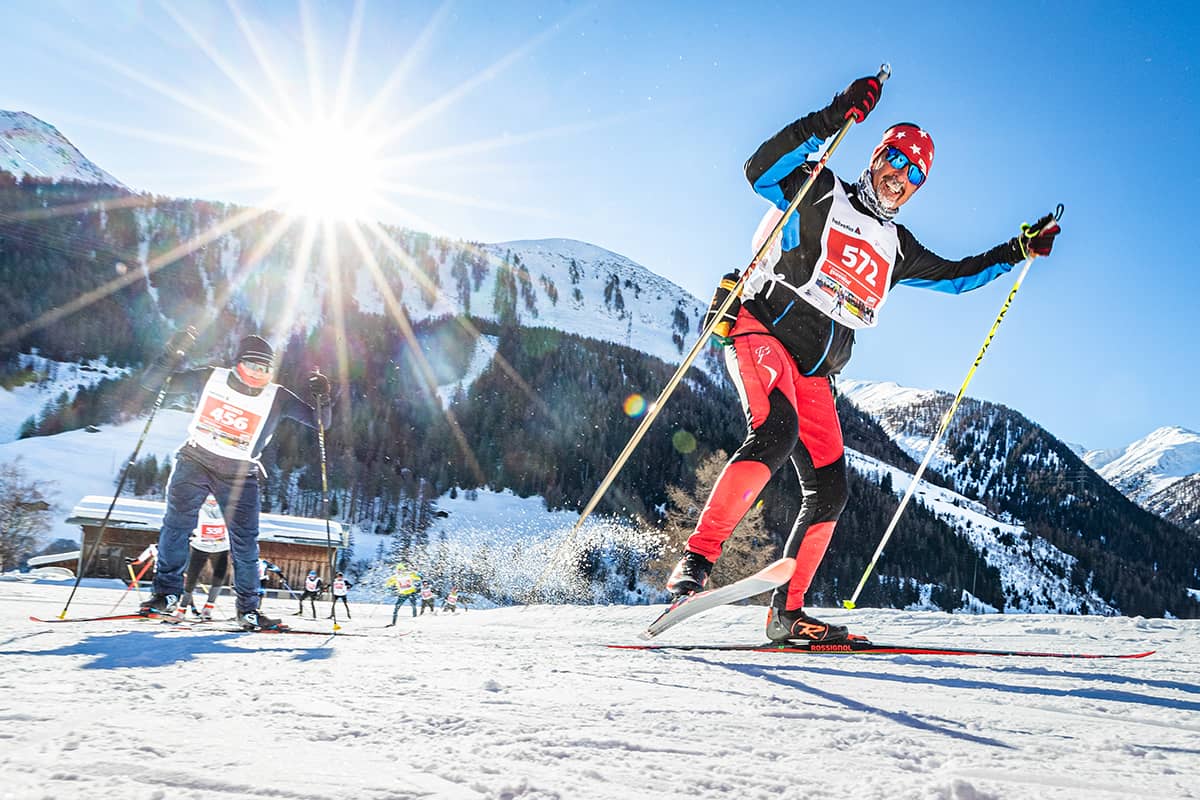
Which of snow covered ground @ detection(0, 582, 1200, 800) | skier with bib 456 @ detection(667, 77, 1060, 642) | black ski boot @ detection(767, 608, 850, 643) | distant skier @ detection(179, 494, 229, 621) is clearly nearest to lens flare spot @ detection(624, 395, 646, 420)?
distant skier @ detection(179, 494, 229, 621)

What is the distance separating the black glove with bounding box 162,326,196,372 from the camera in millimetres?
4703

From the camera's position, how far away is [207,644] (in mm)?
2480

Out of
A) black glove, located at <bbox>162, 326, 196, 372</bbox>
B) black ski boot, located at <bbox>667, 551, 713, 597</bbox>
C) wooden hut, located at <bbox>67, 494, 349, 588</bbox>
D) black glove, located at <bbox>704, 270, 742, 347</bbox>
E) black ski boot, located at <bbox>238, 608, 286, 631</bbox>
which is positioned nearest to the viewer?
black ski boot, located at <bbox>667, 551, 713, 597</bbox>

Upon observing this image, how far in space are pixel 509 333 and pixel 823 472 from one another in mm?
111433

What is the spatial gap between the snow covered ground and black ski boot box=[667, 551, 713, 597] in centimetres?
43

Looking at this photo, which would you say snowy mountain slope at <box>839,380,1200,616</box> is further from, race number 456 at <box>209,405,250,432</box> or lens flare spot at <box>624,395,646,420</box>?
race number 456 at <box>209,405,250,432</box>

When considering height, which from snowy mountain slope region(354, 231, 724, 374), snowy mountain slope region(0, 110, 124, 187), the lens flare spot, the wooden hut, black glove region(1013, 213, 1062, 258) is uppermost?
snowy mountain slope region(0, 110, 124, 187)

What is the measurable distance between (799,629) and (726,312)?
1.63m

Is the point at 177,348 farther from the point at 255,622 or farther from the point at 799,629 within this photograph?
the point at 799,629

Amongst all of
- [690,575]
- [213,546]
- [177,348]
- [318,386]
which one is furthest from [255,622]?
[213,546]

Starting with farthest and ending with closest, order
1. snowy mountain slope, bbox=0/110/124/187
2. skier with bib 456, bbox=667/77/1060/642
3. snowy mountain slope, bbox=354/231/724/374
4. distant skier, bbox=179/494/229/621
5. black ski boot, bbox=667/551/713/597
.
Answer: snowy mountain slope, bbox=0/110/124/187 < snowy mountain slope, bbox=354/231/724/374 < distant skier, bbox=179/494/229/621 < skier with bib 456, bbox=667/77/1060/642 < black ski boot, bbox=667/551/713/597

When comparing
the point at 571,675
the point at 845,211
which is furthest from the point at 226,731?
the point at 845,211

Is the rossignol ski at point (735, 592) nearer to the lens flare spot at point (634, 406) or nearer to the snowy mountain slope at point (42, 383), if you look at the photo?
the lens flare spot at point (634, 406)

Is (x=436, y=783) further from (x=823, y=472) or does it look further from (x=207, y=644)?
(x=823, y=472)
